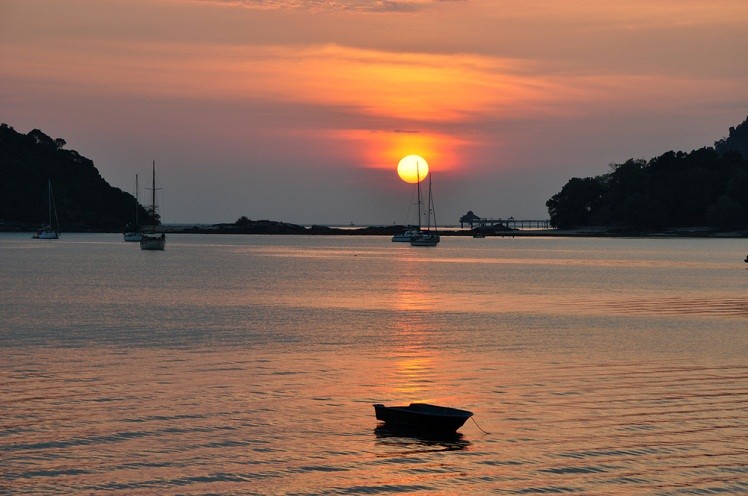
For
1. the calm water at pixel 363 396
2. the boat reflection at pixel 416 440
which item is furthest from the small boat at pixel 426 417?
the calm water at pixel 363 396

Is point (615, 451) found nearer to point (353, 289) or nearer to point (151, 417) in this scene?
point (151, 417)

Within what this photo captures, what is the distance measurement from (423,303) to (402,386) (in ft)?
157

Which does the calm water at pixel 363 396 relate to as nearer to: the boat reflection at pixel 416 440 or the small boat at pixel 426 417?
the boat reflection at pixel 416 440

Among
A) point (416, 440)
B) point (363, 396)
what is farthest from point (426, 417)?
point (363, 396)

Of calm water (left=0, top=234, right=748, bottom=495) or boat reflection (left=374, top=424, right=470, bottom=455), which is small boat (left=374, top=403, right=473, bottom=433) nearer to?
boat reflection (left=374, top=424, right=470, bottom=455)

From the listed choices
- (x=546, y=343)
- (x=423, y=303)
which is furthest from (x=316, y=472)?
(x=423, y=303)

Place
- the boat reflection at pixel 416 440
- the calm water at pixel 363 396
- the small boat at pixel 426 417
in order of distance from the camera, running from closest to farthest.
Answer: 1. the calm water at pixel 363 396
2. the boat reflection at pixel 416 440
3. the small boat at pixel 426 417

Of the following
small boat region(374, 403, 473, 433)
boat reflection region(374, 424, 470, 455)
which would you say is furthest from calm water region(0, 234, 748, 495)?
small boat region(374, 403, 473, 433)

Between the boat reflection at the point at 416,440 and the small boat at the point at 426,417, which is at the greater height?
the small boat at the point at 426,417

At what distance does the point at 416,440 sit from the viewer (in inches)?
1139

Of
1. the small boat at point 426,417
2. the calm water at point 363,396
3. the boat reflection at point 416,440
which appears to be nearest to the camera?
the calm water at point 363,396

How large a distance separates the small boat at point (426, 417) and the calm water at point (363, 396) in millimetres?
618

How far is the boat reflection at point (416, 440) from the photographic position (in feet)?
92.0

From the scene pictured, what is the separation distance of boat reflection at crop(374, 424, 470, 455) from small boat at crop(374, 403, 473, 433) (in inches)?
6.2
